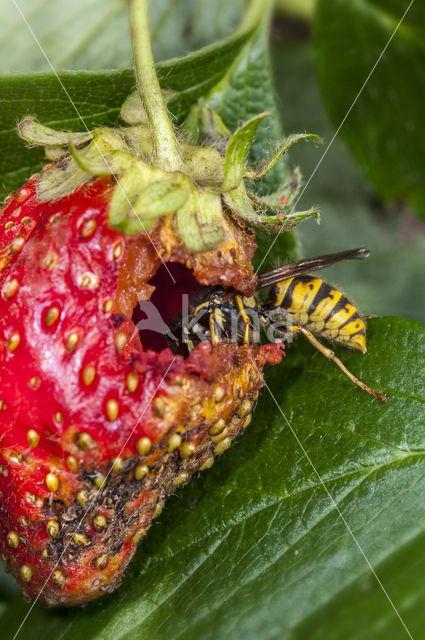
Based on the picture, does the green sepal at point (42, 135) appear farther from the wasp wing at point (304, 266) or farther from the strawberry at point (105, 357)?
the wasp wing at point (304, 266)

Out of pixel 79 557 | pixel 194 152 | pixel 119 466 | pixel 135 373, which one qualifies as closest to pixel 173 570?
pixel 79 557

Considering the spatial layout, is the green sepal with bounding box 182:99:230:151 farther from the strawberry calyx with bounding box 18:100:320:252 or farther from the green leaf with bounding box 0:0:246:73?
the green leaf with bounding box 0:0:246:73

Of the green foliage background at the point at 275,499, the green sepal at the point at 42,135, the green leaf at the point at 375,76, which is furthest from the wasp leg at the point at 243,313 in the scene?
the green leaf at the point at 375,76

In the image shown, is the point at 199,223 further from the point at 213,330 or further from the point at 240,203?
the point at 213,330

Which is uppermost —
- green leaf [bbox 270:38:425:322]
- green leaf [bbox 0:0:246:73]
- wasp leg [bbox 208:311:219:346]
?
green leaf [bbox 0:0:246:73]

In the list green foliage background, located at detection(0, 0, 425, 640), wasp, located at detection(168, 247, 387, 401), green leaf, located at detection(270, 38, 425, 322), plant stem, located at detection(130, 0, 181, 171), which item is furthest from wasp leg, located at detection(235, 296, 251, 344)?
green leaf, located at detection(270, 38, 425, 322)

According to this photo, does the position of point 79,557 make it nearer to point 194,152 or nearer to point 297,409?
point 297,409
